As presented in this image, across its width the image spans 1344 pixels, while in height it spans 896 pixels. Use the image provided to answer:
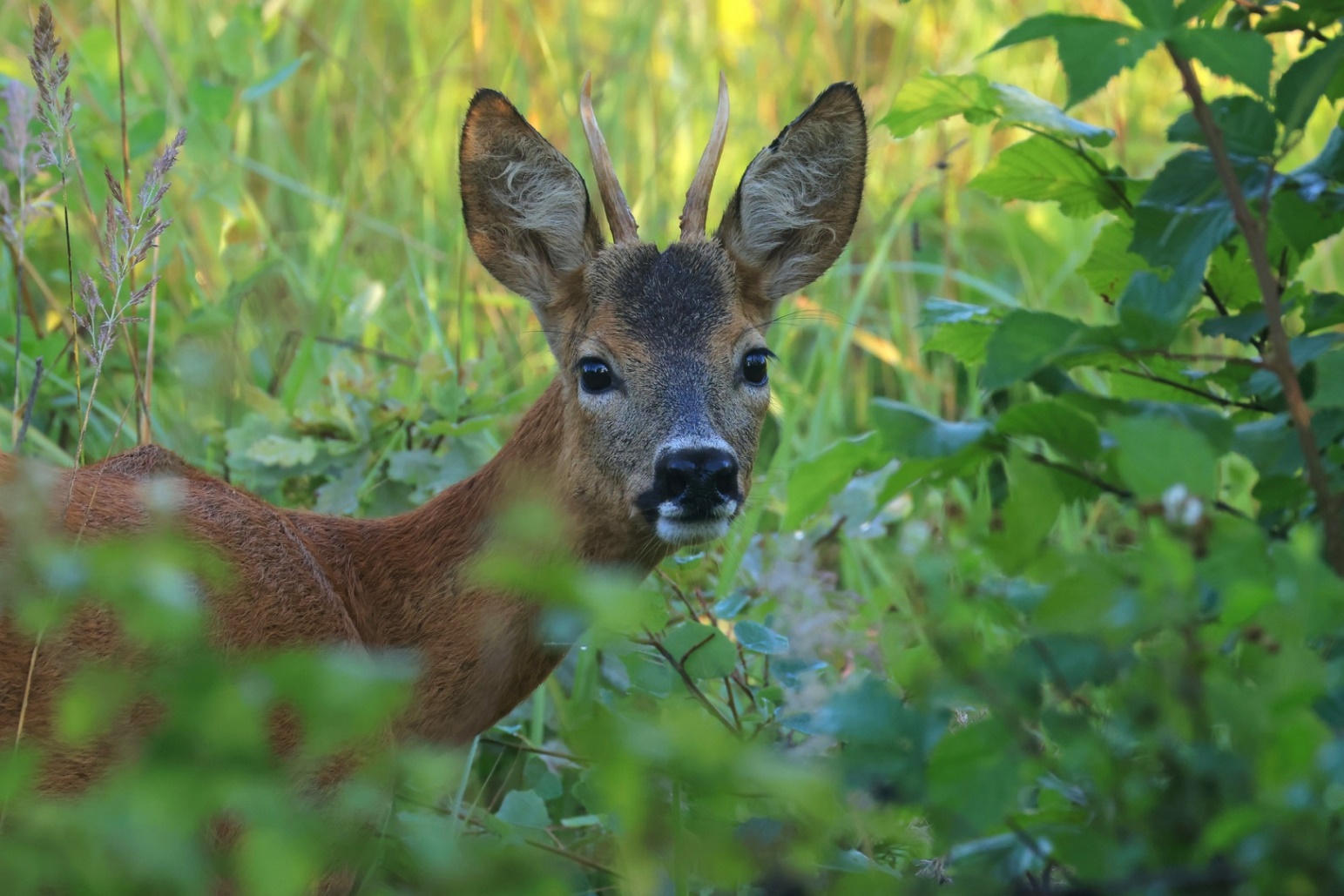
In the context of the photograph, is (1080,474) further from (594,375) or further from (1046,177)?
(594,375)

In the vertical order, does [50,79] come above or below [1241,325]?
above

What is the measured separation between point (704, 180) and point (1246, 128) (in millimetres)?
1727

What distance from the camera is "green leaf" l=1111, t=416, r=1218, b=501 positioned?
1586 mm

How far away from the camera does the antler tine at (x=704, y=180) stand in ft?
12.0

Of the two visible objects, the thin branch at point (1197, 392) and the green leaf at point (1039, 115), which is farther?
the green leaf at point (1039, 115)

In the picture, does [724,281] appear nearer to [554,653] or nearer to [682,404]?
[682,404]

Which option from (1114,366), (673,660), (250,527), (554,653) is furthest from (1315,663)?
A: (250,527)

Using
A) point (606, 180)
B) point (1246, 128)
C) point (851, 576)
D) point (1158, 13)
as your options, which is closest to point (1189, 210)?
point (1246, 128)

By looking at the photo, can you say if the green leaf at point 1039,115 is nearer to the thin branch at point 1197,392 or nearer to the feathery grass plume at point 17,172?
the thin branch at point 1197,392

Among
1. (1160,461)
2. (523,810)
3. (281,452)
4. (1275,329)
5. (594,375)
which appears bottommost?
(523,810)

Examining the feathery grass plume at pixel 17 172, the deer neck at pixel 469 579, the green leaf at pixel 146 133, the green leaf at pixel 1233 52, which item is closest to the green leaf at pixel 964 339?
the green leaf at pixel 1233 52

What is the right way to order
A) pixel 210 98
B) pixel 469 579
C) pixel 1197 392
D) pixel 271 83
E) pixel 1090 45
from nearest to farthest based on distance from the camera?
pixel 1090 45 → pixel 1197 392 → pixel 469 579 → pixel 210 98 → pixel 271 83

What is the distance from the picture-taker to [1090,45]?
186cm

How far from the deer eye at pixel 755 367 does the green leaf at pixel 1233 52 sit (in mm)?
1853
